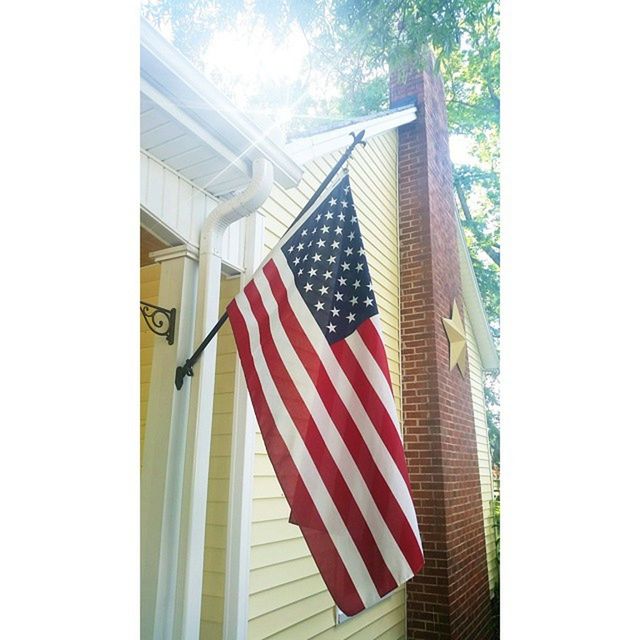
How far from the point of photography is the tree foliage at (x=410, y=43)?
1137mm

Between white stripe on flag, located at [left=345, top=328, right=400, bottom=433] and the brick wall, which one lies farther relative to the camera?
the brick wall

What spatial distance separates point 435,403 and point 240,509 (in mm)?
1715

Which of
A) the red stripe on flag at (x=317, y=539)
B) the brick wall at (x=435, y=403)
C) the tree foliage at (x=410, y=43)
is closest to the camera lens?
the red stripe on flag at (x=317, y=539)

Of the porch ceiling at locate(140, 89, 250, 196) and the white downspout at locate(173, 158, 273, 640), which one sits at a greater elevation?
the porch ceiling at locate(140, 89, 250, 196)

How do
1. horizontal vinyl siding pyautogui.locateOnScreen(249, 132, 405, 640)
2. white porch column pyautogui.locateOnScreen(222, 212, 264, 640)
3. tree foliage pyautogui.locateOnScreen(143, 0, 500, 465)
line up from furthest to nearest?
horizontal vinyl siding pyautogui.locateOnScreen(249, 132, 405, 640)
white porch column pyautogui.locateOnScreen(222, 212, 264, 640)
tree foliage pyautogui.locateOnScreen(143, 0, 500, 465)

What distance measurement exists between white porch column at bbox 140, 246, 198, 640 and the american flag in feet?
0.74

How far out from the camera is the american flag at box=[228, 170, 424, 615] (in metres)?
1.04

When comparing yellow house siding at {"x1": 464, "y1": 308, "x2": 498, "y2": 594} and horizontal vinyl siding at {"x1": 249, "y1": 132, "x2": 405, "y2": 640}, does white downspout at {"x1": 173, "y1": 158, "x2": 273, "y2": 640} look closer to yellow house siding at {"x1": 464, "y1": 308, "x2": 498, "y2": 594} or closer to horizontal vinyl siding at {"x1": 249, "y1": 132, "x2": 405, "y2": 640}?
horizontal vinyl siding at {"x1": 249, "y1": 132, "x2": 405, "y2": 640}

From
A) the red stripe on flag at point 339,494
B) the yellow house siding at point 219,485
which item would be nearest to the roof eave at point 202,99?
the yellow house siding at point 219,485

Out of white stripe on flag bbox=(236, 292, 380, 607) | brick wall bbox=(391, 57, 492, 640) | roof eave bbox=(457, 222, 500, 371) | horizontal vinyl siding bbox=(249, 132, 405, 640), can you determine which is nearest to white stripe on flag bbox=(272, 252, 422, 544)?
white stripe on flag bbox=(236, 292, 380, 607)

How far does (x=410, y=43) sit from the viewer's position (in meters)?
1.37

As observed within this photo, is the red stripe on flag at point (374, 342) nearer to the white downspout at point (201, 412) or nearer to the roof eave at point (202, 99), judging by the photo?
the white downspout at point (201, 412)

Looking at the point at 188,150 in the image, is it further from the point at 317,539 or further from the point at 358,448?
the point at 317,539

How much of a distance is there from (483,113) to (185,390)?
103 centimetres
